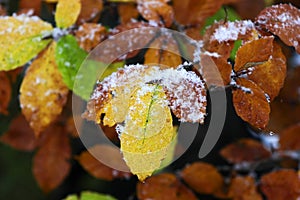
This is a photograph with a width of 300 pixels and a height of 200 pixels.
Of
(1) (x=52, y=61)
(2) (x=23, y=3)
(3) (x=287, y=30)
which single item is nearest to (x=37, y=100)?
(1) (x=52, y=61)

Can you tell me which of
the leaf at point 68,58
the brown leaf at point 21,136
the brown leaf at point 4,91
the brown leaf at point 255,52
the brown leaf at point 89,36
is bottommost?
the brown leaf at point 21,136

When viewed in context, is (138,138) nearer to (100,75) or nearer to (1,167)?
(100,75)

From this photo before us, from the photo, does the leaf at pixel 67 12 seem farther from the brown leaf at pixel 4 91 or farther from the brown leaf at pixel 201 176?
the brown leaf at pixel 201 176

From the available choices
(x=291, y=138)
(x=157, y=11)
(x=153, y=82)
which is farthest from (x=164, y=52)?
(x=291, y=138)

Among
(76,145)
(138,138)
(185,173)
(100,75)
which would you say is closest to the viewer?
(138,138)

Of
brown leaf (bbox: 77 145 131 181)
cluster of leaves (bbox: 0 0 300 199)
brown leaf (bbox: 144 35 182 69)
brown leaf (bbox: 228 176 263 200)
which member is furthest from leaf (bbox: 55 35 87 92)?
brown leaf (bbox: 228 176 263 200)

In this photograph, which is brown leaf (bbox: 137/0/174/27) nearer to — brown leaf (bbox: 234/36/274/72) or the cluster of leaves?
the cluster of leaves

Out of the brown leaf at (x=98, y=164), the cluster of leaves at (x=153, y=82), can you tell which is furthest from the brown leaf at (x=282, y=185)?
the brown leaf at (x=98, y=164)
